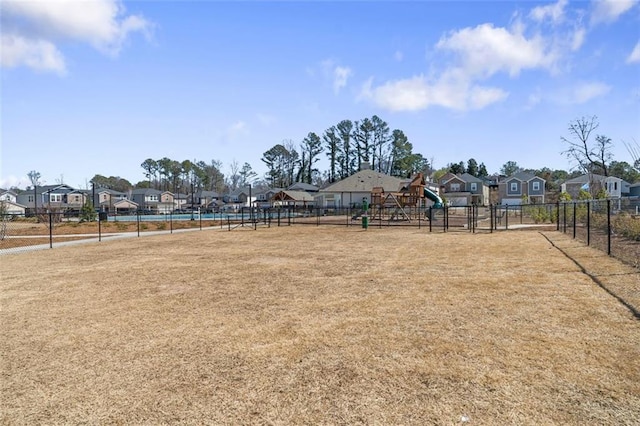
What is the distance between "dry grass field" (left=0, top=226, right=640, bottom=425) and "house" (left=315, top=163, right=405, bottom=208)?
50.5m

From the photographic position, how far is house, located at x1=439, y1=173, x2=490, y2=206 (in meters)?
72.6

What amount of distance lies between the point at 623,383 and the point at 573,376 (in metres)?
0.44

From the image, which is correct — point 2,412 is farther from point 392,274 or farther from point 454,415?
point 392,274

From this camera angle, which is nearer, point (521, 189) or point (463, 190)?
point (521, 189)

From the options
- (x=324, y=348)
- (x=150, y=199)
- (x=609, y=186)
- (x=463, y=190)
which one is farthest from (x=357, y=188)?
(x=324, y=348)

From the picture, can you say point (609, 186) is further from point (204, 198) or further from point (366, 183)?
point (204, 198)

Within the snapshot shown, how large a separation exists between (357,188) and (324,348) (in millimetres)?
56389

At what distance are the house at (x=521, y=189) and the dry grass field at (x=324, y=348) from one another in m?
65.0

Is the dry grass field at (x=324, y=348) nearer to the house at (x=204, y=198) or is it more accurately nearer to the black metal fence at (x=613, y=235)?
the black metal fence at (x=613, y=235)

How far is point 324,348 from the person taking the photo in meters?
5.36

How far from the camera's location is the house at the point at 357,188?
61125 mm

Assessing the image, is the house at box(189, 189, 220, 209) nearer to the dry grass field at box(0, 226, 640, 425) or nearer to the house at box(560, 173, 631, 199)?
the house at box(560, 173, 631, 199)

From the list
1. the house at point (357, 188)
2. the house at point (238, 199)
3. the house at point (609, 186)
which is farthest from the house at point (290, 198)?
the house at point (609, 186)

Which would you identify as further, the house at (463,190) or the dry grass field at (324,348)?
the house at (463,190)
